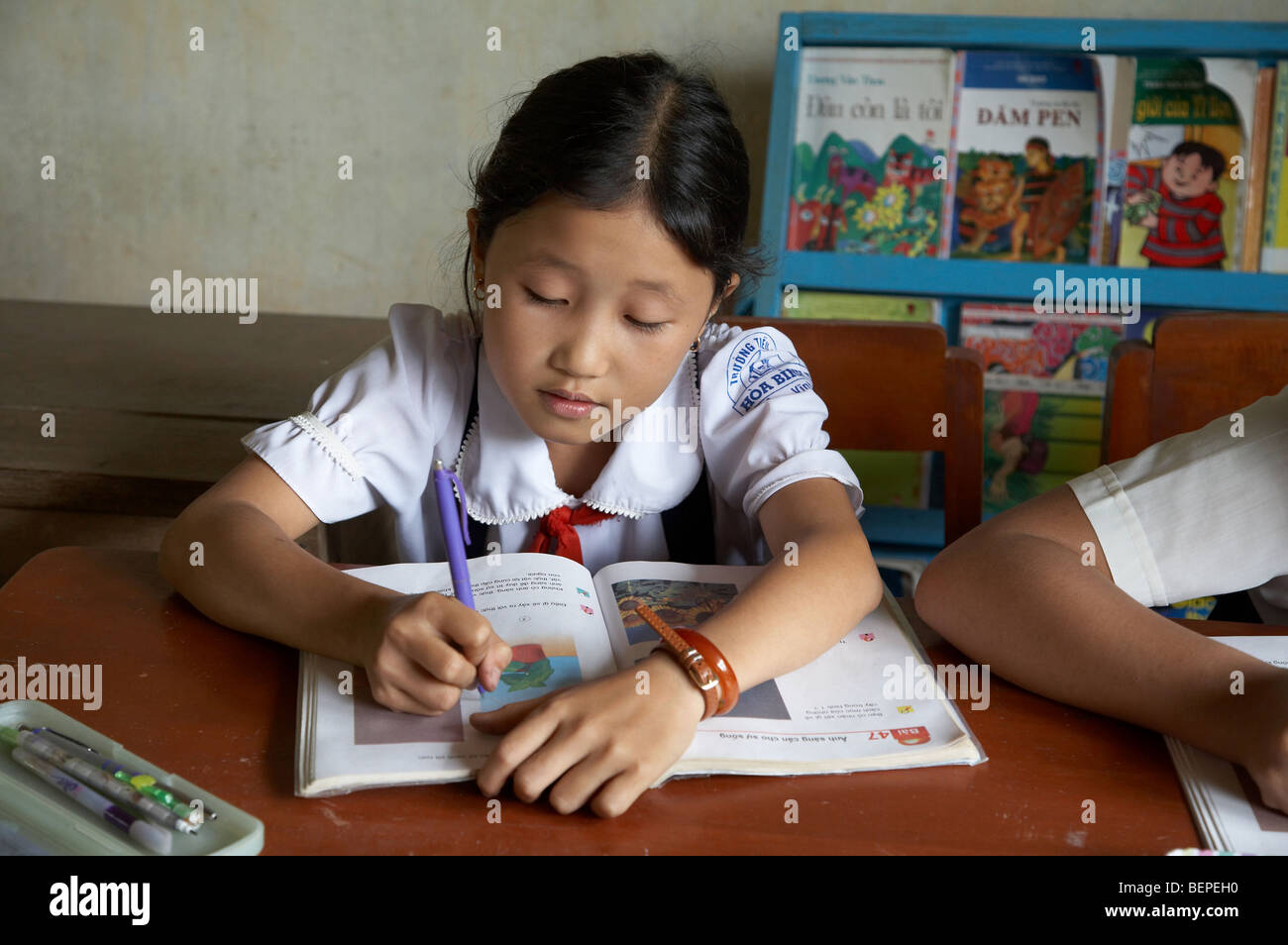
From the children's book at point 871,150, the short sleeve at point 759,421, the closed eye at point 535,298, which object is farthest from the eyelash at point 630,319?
the children's book at point 871,150

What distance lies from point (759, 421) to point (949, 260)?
1.07 m

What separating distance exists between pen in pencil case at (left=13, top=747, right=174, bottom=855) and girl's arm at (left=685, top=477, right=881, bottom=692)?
372 mm

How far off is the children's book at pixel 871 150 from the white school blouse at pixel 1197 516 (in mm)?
1168

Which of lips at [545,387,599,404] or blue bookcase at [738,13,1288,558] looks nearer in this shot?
lips at [545,387,599,404]

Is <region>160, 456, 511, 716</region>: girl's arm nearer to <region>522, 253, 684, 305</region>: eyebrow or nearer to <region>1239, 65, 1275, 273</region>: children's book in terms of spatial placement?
<region>522, 253, 684, 305</region>: eyebrow

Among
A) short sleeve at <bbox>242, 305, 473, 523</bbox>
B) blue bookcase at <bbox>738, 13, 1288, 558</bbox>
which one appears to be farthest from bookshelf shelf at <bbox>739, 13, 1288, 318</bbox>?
short sleeve at <bbox>242, 305, 473, 523</bbox>

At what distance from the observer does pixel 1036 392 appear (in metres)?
2.12

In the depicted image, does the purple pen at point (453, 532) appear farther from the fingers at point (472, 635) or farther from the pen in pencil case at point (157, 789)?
the pen in pencil case at point (157, 789)

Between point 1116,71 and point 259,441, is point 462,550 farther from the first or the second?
point 1116,71

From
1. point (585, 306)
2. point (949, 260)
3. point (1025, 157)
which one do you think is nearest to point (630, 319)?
point (585, 306)

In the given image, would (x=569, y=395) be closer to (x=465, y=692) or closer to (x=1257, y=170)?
(x=465, y=692)

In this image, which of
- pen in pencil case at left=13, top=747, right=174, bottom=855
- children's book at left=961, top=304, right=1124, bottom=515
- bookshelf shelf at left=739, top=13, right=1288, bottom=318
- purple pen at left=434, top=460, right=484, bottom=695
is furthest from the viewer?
children's book at left=961, top=304, right=1124, bottom=515

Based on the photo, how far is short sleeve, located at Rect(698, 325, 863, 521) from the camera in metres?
1.10
